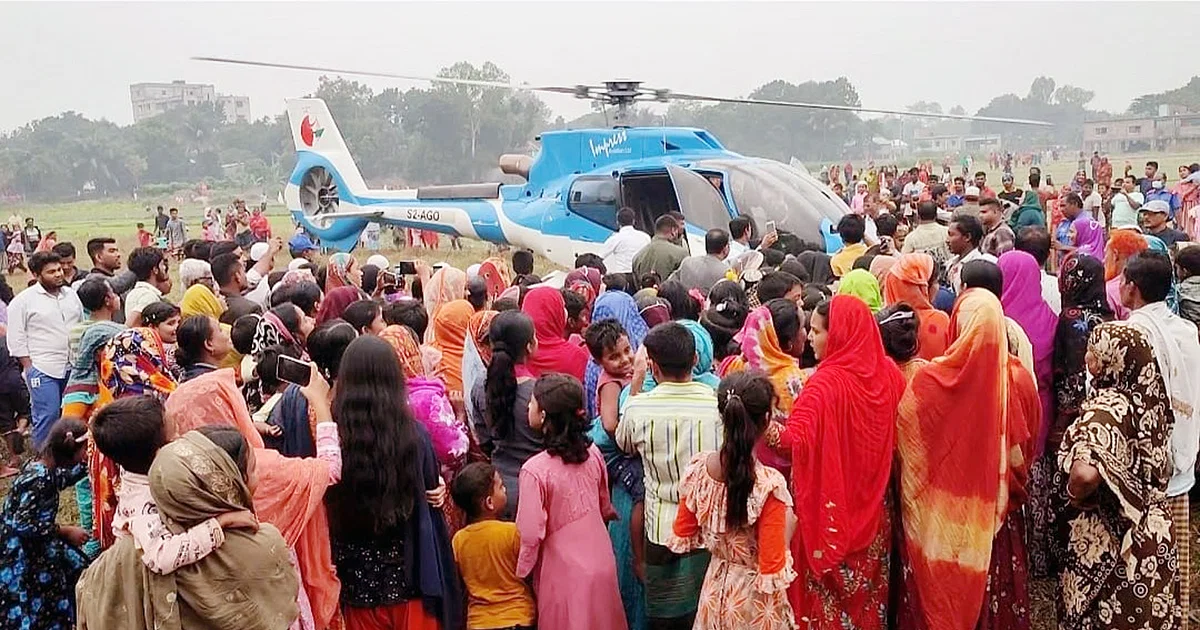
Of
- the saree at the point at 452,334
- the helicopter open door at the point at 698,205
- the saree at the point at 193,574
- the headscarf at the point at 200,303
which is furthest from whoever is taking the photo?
the helicopter open door at the point at 698,205

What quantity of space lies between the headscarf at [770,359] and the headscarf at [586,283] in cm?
198

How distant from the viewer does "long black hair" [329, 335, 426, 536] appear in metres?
2.88

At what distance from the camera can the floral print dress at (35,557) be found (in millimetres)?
2961

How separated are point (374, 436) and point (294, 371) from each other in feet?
1.96

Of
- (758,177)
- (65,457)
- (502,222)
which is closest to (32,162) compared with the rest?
(502,222)

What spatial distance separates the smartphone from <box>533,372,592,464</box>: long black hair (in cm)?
82

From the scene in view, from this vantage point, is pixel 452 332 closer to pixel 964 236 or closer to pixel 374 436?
pixel 374 436

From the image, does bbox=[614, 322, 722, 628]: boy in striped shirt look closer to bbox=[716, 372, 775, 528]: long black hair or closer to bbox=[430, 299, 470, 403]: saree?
bbox=[716, 372, 775, 528]: long black hair

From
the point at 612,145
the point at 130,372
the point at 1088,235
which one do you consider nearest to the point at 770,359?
the point at 130,372

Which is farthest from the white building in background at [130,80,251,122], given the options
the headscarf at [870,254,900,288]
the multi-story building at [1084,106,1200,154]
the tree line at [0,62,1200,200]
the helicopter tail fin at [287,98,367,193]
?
the headscarf at [870,254,900,288]

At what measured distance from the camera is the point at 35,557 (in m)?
3.04

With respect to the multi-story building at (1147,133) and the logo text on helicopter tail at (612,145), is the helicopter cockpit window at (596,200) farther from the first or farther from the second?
the multi-story building at (1147,133)

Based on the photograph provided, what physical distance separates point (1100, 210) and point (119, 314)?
14.7 meters

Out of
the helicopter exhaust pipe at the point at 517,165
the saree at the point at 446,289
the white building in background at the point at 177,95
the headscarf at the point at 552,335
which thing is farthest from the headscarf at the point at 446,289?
the white building in background at the point at 177,95
